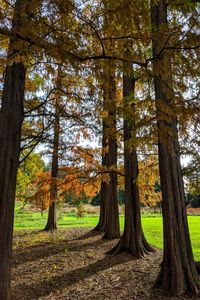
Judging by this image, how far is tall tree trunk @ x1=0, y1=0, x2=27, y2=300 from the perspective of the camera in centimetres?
369

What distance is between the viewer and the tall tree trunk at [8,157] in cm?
369

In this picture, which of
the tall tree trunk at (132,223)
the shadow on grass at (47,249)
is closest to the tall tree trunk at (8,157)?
the shadow on grass at (47,249)

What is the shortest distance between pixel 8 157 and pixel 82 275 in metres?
3.06

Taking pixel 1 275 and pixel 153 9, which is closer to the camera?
pixel 1 275

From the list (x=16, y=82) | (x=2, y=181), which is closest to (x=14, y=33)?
(x=16, y=82)

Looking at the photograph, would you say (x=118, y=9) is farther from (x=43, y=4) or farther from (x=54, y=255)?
(x=54, y=255)

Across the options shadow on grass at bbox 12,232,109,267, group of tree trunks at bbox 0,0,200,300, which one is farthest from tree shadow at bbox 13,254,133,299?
shadow on grass at bbox 12,232,109,267

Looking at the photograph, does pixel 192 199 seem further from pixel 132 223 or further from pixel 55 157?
pixel 132 223

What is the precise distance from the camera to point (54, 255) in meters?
7.34

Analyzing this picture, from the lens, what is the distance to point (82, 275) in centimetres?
548

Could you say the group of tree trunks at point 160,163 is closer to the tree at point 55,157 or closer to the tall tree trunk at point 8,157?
the tall tree trunk at point 8,157

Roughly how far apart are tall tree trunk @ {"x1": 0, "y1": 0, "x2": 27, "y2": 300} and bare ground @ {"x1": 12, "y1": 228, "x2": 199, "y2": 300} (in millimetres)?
862

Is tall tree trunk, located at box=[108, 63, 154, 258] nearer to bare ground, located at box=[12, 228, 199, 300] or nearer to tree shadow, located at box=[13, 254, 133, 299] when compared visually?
bare ground, located at box=[12, 228, 199, 300]

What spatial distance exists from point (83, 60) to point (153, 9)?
3038 millimetres
